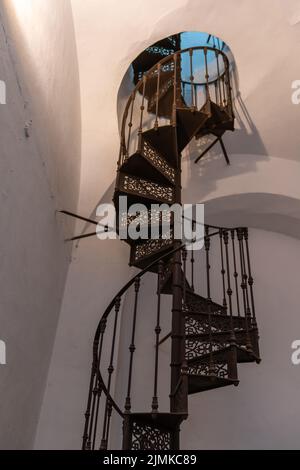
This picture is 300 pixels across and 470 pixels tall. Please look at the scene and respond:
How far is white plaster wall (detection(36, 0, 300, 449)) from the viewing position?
12.6 feet

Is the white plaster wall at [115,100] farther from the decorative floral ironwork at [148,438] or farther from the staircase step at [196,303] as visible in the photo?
the decorative floral ironwork at [148,438]

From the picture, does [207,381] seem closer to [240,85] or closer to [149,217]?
[149,217]

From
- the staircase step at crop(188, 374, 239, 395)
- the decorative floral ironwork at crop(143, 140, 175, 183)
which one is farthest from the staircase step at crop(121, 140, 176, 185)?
the staircase step at crop(188, 374, 239, 395)

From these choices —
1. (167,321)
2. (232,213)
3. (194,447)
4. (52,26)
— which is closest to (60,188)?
(52,26)

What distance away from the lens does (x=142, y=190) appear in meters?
3.90

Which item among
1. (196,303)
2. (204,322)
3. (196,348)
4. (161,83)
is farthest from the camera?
(161,83)

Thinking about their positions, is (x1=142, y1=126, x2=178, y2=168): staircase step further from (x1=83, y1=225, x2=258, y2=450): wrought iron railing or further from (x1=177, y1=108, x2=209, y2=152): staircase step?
(x1=83, y1=225, x2=258, y2=450): wrought iron railing

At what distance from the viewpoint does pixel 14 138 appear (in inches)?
109

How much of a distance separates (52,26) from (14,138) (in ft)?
4.40

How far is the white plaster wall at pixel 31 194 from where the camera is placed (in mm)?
2729

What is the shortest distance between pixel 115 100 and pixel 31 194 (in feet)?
6.20

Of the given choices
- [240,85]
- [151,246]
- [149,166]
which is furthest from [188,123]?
[151,246]

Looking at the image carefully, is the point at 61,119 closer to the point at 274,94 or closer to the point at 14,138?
the point at 14,138
